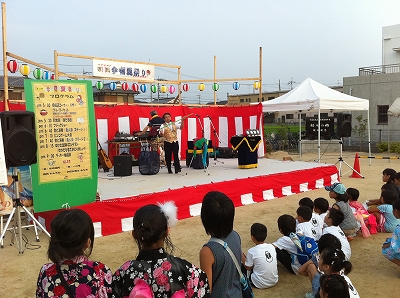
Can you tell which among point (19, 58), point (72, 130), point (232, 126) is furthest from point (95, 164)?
point (232, 126)

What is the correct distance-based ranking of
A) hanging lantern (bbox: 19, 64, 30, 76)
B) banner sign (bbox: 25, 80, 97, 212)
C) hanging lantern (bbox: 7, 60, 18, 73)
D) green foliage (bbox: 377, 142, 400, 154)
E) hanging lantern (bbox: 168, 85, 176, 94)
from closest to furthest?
banner sign (bbox: 25, 80, 97, 212)
hanging lantern (bbox: 7, 60, 18, 73)
hanging lantern (bbox: 19, 64, 30, 76)
hanging lantern (bbox: 168, 85, 176, 94)
green foliage (bbox: 377, 142, 400, 154)

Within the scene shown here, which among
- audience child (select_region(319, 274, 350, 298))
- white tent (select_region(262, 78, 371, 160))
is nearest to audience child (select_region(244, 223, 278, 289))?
audience child (select_region(319, 274, 350, 298))

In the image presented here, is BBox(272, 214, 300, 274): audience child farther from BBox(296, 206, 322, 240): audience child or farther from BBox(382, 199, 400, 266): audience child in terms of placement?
BBox(382, 199, 400, 266): audience child

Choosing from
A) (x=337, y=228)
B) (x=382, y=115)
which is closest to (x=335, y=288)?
(x=337, y=228)

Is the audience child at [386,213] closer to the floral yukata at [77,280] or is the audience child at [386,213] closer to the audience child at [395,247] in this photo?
the audience child at [395,247]

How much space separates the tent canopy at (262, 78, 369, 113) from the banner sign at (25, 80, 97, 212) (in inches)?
247

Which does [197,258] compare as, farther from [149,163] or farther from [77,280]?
[149,163]

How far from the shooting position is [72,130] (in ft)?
15.5

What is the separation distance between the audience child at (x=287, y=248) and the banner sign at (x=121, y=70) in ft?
21.5

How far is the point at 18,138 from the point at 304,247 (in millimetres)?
3154

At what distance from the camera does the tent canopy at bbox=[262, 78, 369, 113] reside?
935 cm

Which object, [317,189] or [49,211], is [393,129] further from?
[49,211]

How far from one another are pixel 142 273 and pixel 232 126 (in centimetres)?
1047

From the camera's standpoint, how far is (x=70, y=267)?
1705 mm
